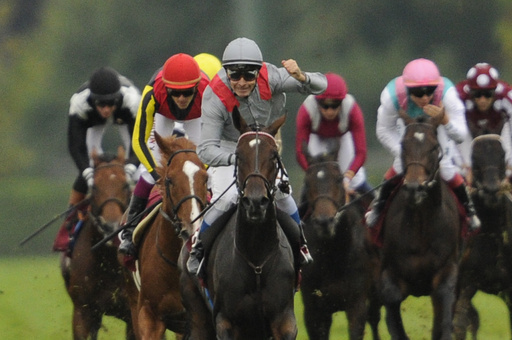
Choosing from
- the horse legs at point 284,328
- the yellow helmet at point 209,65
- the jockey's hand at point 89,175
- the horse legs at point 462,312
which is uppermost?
the yellow helmet at point 209,65

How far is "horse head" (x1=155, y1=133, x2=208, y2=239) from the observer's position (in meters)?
8.44

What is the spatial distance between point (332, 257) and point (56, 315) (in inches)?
215

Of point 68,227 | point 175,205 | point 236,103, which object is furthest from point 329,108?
point 236,103

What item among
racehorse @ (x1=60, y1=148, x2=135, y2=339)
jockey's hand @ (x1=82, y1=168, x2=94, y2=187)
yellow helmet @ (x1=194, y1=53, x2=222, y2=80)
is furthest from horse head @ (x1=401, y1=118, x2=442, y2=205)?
jockey's hand @ (x1=82, y1=168, x2=94, y2=187)

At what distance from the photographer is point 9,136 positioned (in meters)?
32.7

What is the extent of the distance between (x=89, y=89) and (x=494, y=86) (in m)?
3.50

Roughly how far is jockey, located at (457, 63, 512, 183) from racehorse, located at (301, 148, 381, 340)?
4.85ft

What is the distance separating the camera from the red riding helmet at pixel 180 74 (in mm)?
9266

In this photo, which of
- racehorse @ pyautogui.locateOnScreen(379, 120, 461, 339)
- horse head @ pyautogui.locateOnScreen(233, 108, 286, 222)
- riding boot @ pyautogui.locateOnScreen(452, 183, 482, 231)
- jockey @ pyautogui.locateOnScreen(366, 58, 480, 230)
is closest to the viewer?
horse head @ pyautogui.locateOnScreen(233, 108, 286, 222)

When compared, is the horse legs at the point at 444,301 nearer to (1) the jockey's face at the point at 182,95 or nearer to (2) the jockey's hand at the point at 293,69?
(1) the jockey's face at the point at 182,95

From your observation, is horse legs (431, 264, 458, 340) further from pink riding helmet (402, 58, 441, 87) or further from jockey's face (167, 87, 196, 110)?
jockey's face (167, 87, 196, 110)

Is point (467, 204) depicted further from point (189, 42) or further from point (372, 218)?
point (189, 42)

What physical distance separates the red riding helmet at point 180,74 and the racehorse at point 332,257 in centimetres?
136

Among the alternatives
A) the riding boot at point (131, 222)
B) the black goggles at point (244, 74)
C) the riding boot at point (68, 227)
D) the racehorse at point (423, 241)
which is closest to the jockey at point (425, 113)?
the racehorse at point (423, 241)
